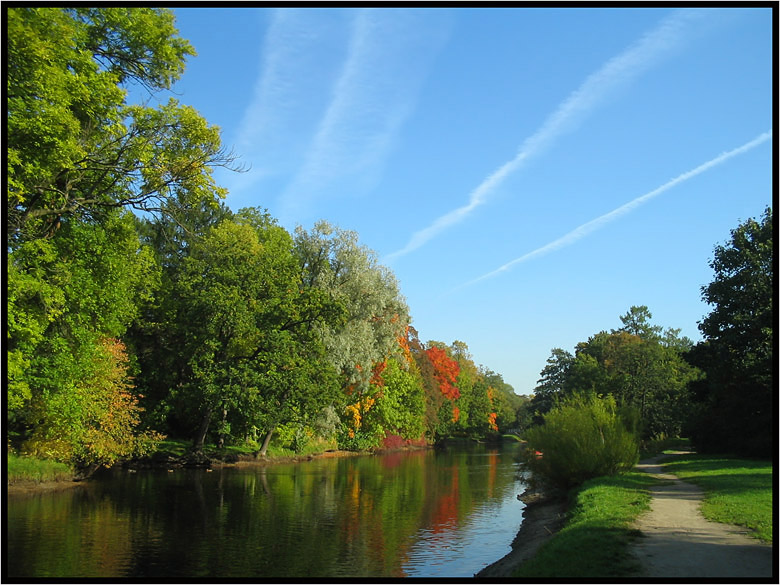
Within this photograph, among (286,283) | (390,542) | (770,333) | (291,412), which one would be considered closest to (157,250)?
(286,283)

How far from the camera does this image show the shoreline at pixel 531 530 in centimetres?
1365

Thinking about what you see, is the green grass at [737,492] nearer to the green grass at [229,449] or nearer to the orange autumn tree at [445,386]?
the green grass at [229,449]

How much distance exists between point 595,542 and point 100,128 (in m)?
17.4

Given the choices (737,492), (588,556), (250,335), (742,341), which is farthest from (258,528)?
(742,341)

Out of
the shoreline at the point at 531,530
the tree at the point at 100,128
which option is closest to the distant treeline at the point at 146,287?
the tree at the point at 100,128

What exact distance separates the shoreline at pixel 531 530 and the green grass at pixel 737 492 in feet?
13.0

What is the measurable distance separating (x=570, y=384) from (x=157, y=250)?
4762cm

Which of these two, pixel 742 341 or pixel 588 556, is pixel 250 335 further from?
pixel 588 556

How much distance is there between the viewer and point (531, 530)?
18.5 meters

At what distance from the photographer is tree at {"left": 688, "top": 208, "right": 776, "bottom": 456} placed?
1276 inches

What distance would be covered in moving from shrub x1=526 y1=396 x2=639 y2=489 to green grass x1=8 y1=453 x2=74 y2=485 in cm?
2004

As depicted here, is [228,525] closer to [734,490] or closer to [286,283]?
[734,490]

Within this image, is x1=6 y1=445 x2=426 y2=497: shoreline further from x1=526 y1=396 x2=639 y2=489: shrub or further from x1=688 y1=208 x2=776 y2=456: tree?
x1=688 y1=208 x2=776 y2=456: tree

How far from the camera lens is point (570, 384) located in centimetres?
7250
